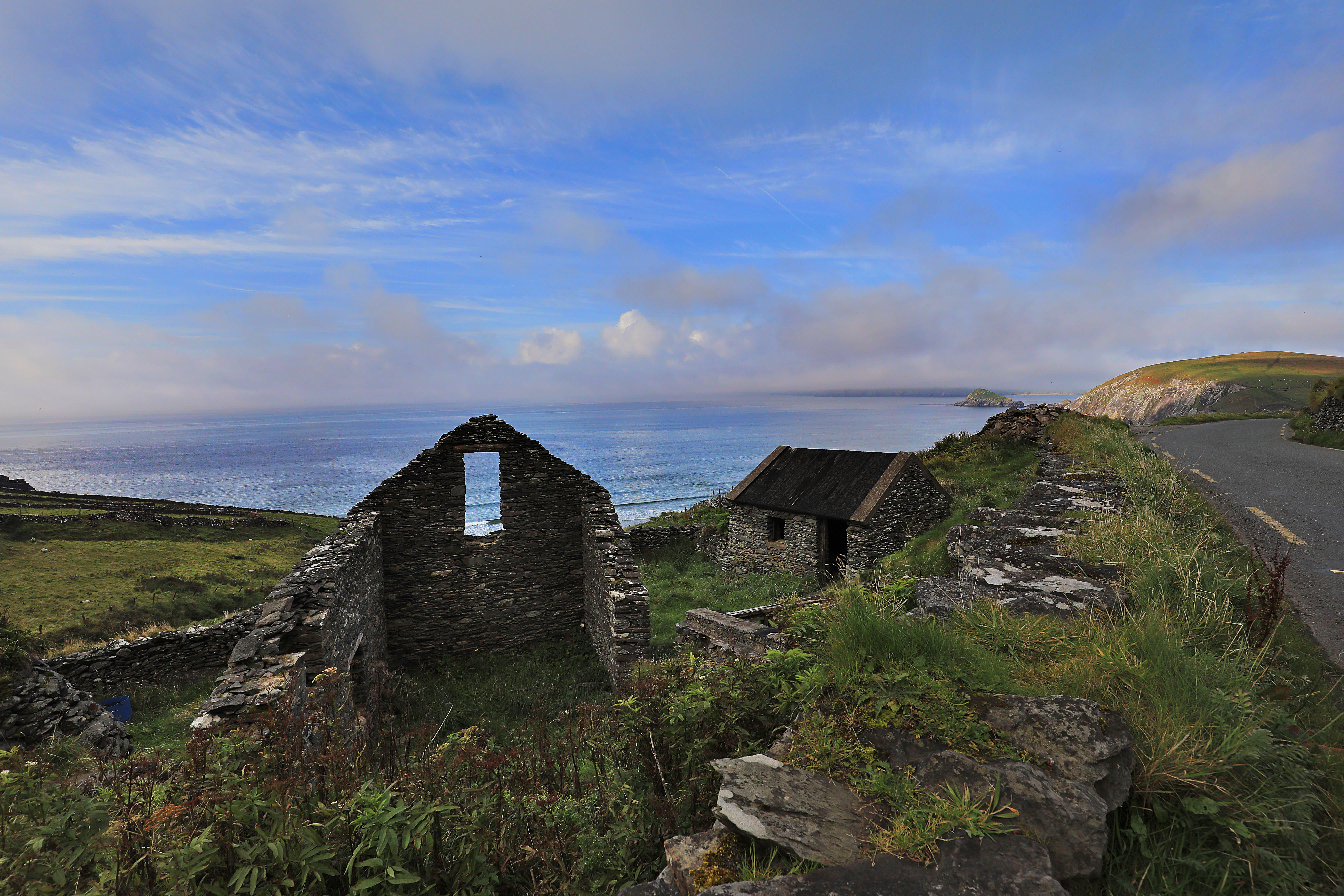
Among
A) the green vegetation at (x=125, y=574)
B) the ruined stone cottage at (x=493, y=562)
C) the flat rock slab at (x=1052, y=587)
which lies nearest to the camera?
the flat rock slab at (x=1052, y=587)

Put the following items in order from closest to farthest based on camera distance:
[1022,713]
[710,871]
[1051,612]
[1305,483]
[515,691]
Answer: [710,871]
[1022,713]
[1051,612]
[1305,483]
[515,691]

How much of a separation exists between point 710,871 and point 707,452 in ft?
371

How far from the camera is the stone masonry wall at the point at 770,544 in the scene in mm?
17172

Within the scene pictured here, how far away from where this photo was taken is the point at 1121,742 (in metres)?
2.38

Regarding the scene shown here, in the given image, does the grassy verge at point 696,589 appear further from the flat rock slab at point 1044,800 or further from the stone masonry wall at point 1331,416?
the stone masonry wall at point 1331,416


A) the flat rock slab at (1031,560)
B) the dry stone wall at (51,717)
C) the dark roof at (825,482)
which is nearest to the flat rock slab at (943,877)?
the flat rock slab at (1031,560)

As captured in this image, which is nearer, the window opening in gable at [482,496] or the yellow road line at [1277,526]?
the yellow road line at [1277,526]

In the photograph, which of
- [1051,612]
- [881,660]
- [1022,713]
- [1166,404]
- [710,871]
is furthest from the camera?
[1166,404]

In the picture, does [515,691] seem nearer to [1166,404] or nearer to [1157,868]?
[1157,868]

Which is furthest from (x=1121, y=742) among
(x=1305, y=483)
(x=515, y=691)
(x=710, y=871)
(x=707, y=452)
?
(x=707, y=452)

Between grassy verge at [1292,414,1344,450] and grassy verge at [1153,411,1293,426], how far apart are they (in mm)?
8496

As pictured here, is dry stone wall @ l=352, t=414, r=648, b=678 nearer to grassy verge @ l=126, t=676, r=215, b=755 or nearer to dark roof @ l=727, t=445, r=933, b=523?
grassy verge @ l=126, t=676, r=215, b=755

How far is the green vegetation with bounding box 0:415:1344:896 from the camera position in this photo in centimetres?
220

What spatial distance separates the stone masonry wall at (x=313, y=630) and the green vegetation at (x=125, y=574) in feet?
58.8
